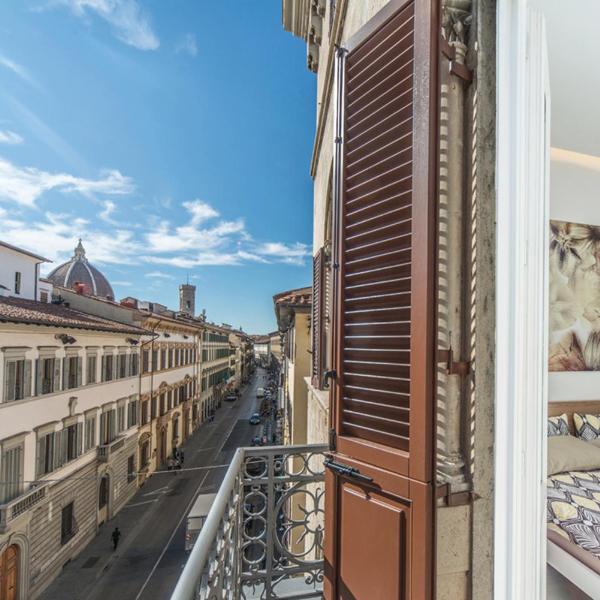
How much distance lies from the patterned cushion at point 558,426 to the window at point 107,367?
13.6 meters

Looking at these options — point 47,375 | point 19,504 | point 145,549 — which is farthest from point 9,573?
point 47,375

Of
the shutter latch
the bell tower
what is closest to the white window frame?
the shutter latch

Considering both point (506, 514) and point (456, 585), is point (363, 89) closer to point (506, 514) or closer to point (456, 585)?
point (506, 514)

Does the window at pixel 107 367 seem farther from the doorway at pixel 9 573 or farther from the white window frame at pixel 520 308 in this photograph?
the white window frame at pixel 520 308

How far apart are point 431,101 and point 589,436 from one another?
3.77 metres

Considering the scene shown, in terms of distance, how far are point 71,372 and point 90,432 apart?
2453 millimetres

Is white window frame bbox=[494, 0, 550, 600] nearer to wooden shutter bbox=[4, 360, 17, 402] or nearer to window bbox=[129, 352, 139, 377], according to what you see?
wooden shutter bbox=[4, 360, 17, 402]

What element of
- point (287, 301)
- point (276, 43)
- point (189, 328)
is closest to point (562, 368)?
point (287, 301)

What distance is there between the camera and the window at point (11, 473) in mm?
8484

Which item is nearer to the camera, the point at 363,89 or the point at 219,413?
the point at 363,89

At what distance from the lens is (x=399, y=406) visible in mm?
1354

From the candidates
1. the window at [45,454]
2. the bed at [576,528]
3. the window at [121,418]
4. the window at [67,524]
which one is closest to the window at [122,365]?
the window at [121,418]

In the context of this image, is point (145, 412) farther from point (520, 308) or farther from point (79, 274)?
point (520, 308)

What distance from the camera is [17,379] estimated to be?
9.18m
